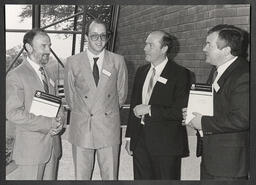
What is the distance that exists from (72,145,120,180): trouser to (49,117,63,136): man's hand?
0.19 meters

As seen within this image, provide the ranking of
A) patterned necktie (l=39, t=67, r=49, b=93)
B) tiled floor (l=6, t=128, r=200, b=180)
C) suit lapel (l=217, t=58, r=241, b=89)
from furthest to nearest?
tiled floor (l=6, t=128, r=200, b=180)
patterned necktie (l=39, t=67, r=49, b=93)
suit lapel (l=217, t=58, r=241, b=89)

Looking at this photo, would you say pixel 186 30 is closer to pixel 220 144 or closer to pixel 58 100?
pixel 220 144

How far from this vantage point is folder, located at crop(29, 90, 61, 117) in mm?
Answer: 3346

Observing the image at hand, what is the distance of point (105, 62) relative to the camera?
3.45 m

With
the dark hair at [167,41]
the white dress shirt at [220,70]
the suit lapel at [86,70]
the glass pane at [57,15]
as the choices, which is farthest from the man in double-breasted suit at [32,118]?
the white dress shirt at [220,70]

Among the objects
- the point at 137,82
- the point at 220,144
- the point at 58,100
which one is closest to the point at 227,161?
the point at 220,144

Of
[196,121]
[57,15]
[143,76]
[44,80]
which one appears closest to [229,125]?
[196,121]

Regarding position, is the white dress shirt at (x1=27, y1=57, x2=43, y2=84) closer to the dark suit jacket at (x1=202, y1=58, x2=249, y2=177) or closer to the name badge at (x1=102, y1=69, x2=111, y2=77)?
the name badge at (x1=102, y1=69, x2=111, y2=77)

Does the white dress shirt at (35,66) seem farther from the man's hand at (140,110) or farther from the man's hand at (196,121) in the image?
the man's hand at (196,121)

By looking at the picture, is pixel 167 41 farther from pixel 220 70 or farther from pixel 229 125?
pixel 229 125

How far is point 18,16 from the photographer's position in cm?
339

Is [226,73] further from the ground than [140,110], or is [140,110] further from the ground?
[226,73]

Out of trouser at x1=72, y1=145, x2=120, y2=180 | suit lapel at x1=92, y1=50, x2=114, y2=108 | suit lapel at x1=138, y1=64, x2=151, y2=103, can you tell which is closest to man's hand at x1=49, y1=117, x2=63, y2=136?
trouser at x1=72, y1=145, x2=120, y2=180

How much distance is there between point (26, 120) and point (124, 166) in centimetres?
88
